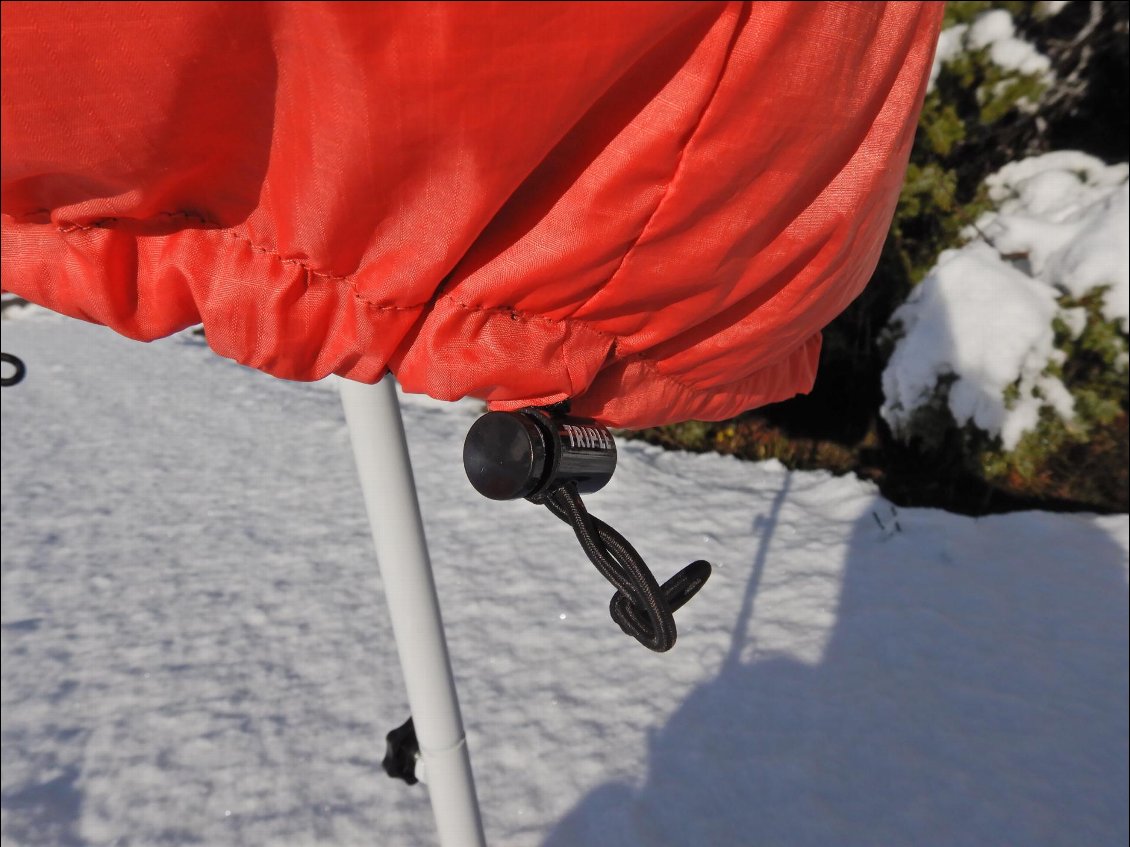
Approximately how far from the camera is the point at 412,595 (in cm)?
95

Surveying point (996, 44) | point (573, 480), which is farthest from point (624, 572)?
point (996, 44)

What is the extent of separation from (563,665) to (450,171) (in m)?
2.30

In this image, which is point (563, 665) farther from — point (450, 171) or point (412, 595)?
point (450, 171)

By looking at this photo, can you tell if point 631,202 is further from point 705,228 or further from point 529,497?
point 529,497

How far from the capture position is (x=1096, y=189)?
3961 millimetres

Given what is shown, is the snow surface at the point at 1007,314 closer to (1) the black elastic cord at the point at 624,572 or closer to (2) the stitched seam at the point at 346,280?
(1) the black elastic cord at the point at 624,572

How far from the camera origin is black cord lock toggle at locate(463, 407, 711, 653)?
72 cm

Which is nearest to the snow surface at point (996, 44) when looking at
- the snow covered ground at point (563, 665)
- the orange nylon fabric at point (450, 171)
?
the snow covered ground at point (563, 665)

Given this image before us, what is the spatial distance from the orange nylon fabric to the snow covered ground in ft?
5.76

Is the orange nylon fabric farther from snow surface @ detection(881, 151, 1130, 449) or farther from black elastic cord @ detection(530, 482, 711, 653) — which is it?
snow surface @ detection(881, 151, 1130, 449)

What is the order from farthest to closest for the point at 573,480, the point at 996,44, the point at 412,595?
the point at 996,44
the point at 412,595
the point at 573,480

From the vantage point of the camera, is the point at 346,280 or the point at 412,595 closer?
the point at 346,280

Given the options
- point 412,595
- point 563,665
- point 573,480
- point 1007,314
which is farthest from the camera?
point 1007,314

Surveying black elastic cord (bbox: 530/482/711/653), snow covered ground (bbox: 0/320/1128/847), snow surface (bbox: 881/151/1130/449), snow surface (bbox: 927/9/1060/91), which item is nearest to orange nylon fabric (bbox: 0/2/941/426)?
black elastic cord (bbox: 530/482/711/653)
